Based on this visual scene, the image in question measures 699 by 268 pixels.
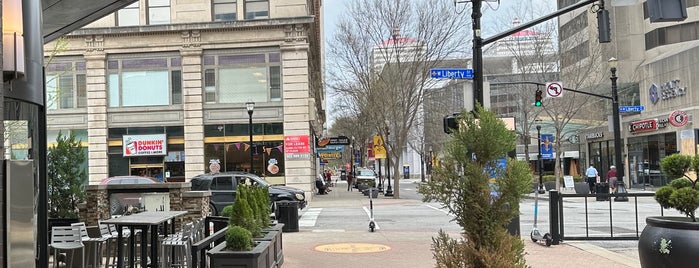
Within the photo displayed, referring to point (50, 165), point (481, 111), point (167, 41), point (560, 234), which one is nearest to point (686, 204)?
point (481, 111)

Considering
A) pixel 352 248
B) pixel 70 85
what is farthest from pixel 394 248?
pixel 70 85

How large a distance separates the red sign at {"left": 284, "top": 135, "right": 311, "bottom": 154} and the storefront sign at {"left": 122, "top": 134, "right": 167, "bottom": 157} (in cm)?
638

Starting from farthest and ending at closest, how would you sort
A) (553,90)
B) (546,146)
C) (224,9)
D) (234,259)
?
(546,146) → (224,9) → (553,90) → (234,259)

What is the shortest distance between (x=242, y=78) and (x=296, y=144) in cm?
448

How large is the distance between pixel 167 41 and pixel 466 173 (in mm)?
29015

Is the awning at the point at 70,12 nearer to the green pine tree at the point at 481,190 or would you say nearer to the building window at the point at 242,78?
the green pine tree at the point at 481,190

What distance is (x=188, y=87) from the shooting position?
1249 inches

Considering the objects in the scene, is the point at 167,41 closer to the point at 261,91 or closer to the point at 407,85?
the point at 261,91

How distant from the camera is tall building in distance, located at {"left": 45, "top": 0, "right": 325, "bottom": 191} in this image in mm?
31406

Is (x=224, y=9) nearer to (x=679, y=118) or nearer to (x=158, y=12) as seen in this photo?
(x=158, y=12)

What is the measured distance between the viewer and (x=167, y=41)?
32031 mm

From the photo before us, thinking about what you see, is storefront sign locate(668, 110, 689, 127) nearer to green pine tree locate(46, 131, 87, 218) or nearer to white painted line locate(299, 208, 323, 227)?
white painted line locate(299, 208, 323, 227)

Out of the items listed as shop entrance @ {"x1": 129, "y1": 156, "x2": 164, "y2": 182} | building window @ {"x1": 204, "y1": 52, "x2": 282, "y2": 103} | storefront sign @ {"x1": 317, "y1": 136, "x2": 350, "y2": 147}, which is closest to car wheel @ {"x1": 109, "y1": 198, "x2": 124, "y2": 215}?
building window @ {"x1": 204, "y1": 52, "x2": 282, "y2": 103}

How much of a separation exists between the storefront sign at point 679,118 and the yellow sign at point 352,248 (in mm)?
27311
